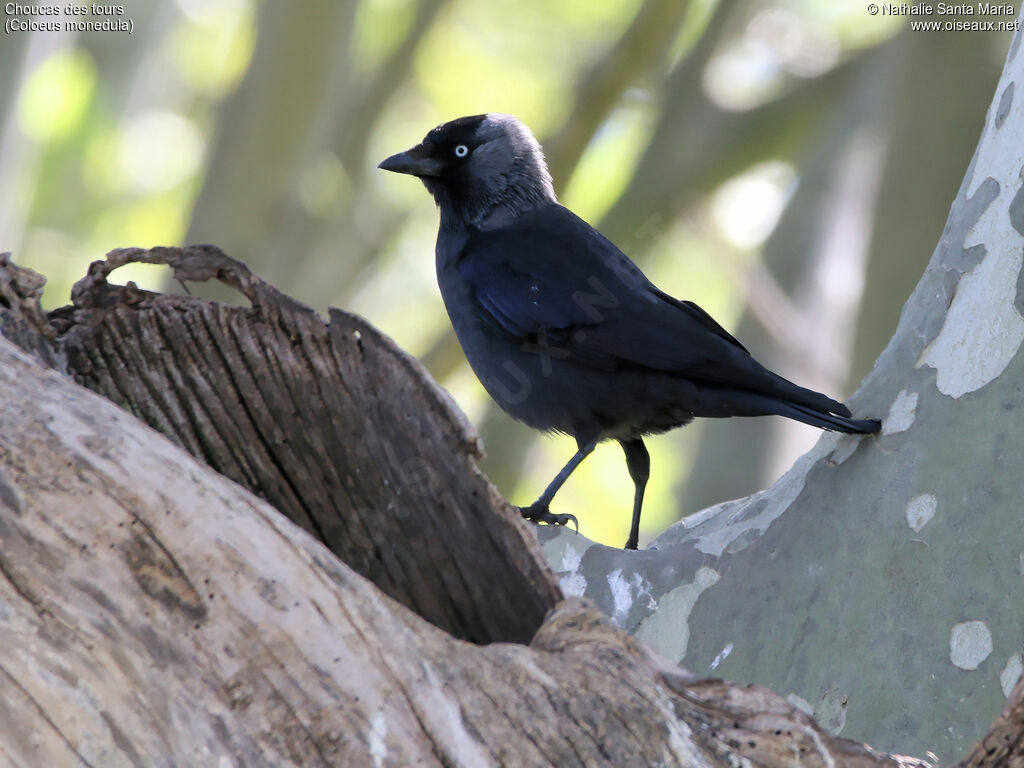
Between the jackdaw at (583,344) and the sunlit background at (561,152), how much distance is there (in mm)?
1176

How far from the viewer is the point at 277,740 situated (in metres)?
1.55

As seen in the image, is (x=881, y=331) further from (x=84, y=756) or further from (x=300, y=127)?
(x=84, y=756)

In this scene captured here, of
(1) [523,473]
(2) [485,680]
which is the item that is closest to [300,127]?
(1) [523,473]

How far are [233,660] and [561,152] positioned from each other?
4.73m

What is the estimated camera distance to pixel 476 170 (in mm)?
4945

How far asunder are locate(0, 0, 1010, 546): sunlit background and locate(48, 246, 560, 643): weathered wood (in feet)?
11.1

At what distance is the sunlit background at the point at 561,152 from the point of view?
5.53 m

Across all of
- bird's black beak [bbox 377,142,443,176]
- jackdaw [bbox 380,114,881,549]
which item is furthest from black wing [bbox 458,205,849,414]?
bird's black beak [bbox 377,142,443,176]

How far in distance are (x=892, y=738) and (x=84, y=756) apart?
5.71 ft

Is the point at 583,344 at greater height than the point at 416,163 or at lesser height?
lesser
